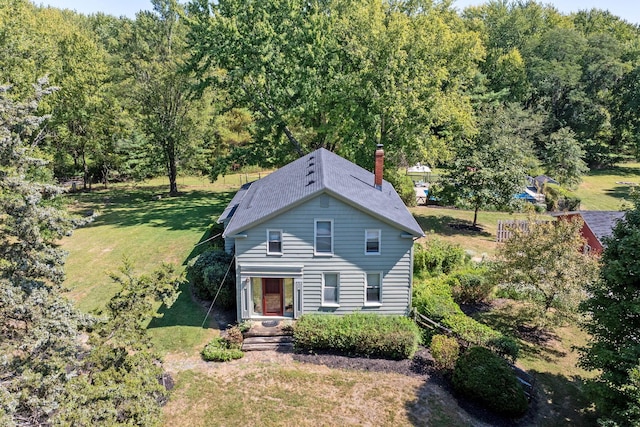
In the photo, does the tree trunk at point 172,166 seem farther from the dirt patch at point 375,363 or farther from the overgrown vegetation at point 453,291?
the dirt patch at point 375,363

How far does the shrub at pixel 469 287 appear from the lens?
23219mm

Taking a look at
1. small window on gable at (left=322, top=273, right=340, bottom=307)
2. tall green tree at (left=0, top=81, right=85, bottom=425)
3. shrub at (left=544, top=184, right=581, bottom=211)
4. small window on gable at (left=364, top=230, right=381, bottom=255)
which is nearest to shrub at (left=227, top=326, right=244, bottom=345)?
small window on gable at (left=322, top=273, right=340, bottom=307)

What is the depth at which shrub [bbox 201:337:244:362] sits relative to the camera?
1831 cm

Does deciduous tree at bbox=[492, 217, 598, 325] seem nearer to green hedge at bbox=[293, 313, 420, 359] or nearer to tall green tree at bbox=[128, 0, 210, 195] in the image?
green hedge at bbox=[293, 313, 420, 359]

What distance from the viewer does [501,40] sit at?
7300 cm

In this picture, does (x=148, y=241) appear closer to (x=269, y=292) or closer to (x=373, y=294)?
(x=269, y=292)

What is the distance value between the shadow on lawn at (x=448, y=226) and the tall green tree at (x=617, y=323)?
61.9 feet

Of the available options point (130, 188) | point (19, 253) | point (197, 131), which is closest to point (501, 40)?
point (197, 131)

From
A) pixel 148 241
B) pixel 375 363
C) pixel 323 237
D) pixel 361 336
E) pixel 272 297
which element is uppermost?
pixel 323 237

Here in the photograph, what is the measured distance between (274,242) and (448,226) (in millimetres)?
20172

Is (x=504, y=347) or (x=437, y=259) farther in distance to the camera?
(x=437, y=259)

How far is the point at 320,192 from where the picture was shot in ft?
62.5

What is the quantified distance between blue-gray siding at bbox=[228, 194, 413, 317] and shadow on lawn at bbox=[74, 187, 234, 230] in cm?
1611

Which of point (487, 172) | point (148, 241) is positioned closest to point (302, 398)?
point (148, 241)
